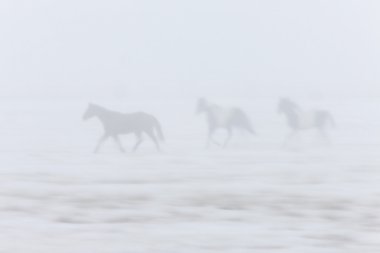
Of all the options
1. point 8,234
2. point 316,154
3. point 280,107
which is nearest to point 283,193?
point 8,234

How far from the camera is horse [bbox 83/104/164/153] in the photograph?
1647 centimetres

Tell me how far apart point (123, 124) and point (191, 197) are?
7.30m

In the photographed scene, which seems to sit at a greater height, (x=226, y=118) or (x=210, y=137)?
(x=226, y=118)

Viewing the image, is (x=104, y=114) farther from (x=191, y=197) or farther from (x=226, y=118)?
(x=191, y=197)

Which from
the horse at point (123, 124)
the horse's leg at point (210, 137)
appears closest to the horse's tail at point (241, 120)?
the horse's leg at point (210, 137)

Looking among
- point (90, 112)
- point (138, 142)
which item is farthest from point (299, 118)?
point (90, 112)

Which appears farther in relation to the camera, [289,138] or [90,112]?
[289,138]

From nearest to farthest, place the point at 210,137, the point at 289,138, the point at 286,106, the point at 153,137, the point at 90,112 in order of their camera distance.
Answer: the point at 90,112 < the point at 153,137 < the point at 210,137 < the point at 289,138 < the point at 286,106

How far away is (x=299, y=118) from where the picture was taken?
18.3 meters

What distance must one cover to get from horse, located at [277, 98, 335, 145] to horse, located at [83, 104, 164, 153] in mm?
3004

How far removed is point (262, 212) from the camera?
27.8 ft

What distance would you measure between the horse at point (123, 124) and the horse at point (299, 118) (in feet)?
9.86

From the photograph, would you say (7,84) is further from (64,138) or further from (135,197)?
(135,197)

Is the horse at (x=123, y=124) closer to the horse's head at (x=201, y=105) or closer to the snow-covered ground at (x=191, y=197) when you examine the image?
the snow-covered ground at (x=191, y=197)
